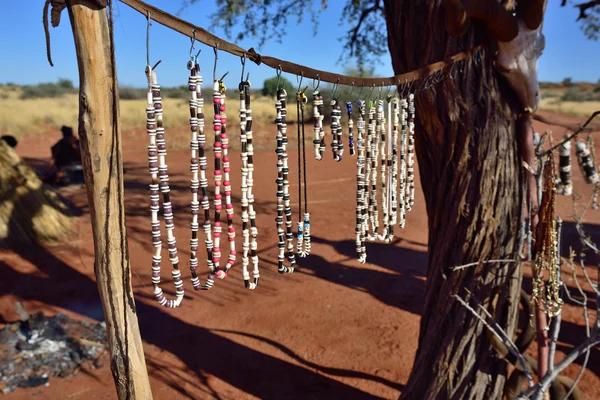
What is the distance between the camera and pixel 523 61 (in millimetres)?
2650

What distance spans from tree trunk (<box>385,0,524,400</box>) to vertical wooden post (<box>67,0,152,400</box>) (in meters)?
1.93

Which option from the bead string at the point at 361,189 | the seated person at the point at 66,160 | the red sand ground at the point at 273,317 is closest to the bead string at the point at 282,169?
the bead string at the point at 361,189

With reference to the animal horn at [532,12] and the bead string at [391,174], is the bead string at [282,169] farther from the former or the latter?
the animal horn at [532,12]

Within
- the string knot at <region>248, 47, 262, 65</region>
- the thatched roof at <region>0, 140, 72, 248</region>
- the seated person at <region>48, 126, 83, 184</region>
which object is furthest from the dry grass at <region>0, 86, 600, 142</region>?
the string knot at <region>248, 47, 262, 65</region>

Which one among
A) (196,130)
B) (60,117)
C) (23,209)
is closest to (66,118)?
(60,117)

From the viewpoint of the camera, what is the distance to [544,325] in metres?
2.76

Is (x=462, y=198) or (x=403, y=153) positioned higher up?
(x=403, y=153)

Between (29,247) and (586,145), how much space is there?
6.77 metres

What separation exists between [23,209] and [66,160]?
Answer: 10.8 ft

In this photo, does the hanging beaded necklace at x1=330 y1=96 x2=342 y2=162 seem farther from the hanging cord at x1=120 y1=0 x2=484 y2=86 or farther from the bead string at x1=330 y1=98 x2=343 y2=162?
the hanging cord at x1=120 y1=0 x2=484 y2=86

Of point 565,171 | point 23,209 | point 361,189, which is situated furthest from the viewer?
point 23,209

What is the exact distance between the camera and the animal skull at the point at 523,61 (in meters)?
2.60

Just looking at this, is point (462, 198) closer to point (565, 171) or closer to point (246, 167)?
point (565, 171)

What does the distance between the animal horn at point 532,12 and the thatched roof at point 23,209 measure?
667cm
